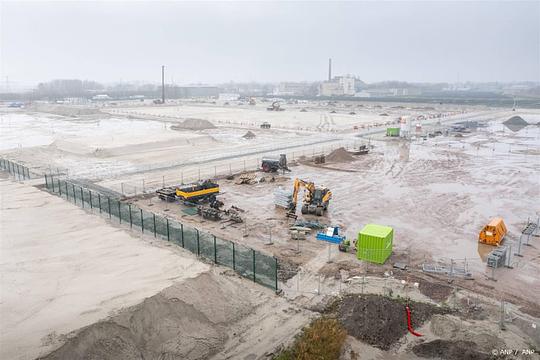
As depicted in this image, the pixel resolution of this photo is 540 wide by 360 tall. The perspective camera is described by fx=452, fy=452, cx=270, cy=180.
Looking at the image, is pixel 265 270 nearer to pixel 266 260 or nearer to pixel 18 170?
pixel 266 260

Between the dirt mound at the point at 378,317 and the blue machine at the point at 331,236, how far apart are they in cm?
558

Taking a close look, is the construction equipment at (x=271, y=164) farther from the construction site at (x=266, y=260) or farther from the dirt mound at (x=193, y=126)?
the dirt mound at (x=193, y=126)

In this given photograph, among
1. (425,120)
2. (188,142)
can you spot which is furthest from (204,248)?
(425,120)

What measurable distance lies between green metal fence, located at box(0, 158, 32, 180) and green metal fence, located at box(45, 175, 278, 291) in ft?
27.3

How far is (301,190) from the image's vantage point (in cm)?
3083

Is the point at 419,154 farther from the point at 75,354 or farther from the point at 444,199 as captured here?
the point at 75,354

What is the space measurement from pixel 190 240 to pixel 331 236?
629 cm

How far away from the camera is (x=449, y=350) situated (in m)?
12.0

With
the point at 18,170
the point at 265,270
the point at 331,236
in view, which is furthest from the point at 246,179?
the point at 18,170

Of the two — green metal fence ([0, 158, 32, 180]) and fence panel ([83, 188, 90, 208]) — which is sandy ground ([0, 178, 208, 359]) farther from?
green metal fence ([0, 158, 32, 180])

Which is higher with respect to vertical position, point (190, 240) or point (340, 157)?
point (340, 157)

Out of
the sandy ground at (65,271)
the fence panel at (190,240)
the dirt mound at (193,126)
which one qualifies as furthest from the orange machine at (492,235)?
the dirt mound at (193,126)

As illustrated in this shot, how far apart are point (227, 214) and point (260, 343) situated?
12461 mm

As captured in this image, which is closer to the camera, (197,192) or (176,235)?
(176,235)
